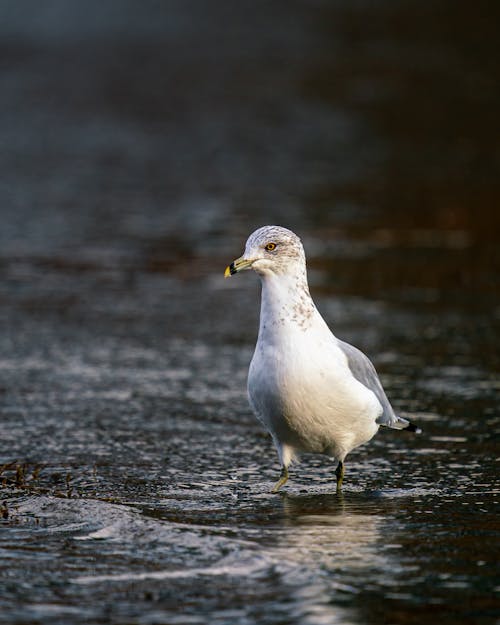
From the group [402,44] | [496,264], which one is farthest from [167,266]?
[402,44]

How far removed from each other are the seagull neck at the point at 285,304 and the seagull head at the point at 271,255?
0.04 metres

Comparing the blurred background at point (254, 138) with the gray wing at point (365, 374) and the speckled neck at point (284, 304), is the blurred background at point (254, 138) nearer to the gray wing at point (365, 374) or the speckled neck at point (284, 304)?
the gray wing at point (365, 374)

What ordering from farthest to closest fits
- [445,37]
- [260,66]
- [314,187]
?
[445,37] < [260,66] < [314,187]

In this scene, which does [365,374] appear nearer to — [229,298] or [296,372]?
[296,372]

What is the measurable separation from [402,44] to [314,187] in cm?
840

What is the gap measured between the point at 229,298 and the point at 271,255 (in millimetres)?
6587

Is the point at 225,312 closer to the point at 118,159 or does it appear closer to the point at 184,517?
the point at 184,517

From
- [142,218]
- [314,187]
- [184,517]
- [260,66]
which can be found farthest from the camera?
[260,66]

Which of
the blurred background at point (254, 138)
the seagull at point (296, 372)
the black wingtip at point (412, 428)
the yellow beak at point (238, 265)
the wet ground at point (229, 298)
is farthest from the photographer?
the blurred background at point (254, 138)

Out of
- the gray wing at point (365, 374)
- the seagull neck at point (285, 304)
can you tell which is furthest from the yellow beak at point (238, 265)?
the gray wing at point (365, 374)

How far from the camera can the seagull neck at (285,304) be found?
6297mm

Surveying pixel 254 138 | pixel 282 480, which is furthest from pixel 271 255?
pixel 254 138

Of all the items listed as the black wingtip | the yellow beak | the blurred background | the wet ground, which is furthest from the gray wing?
the blurred background

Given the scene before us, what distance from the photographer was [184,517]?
233 inches
